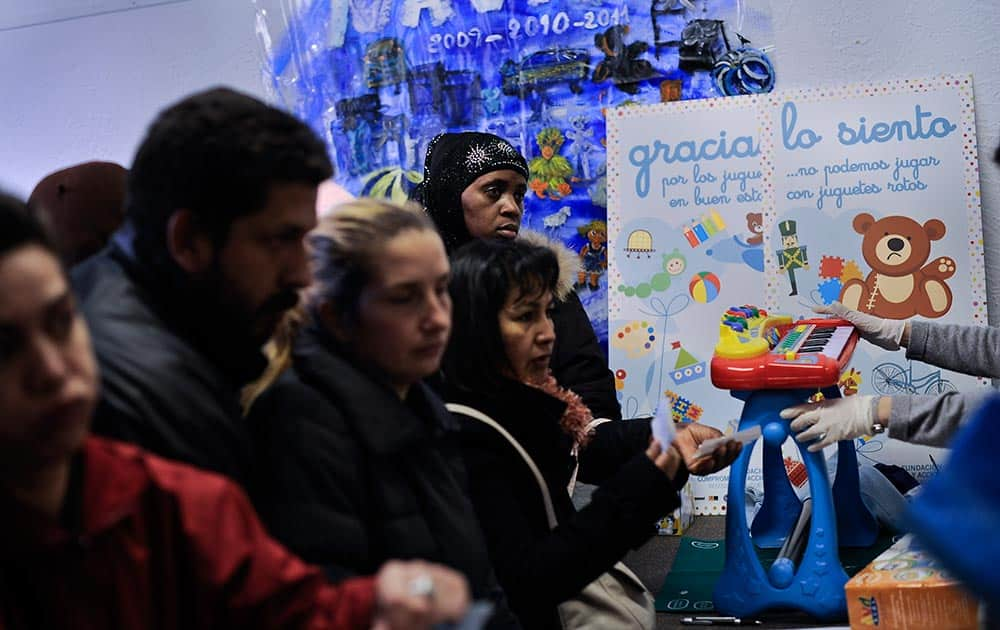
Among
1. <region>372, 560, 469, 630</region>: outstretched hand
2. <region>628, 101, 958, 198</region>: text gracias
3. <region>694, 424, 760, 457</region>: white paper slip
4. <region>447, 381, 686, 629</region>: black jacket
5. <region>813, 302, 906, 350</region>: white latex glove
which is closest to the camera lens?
<region>372, 560, 469, 630</region>: outstretched hand

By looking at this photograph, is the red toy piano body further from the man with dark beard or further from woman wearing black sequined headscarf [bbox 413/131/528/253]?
the man with dark beard

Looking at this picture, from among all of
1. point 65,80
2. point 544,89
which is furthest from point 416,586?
point 65,80

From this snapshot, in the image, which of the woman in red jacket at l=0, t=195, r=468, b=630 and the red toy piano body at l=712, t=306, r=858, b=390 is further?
the red toy piano body at l=712, t=306, r=858, b=390

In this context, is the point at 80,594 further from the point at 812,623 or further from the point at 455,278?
the point at 812,623

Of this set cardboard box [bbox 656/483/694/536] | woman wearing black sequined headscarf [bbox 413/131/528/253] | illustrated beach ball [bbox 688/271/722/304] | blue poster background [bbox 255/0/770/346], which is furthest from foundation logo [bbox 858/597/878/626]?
blue poster background [bbox 255/0/770/346]

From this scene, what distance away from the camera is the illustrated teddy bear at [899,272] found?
3.87m

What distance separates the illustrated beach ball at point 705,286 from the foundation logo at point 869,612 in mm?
2004

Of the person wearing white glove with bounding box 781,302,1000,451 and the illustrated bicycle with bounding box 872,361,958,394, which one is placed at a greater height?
the person wearing white glove with bounding box 781,302,1000,451

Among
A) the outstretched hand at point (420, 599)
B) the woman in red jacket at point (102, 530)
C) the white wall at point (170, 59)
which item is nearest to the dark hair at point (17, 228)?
the woman in red jacket at point (102, 530)

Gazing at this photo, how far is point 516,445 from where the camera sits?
1845 millimetres

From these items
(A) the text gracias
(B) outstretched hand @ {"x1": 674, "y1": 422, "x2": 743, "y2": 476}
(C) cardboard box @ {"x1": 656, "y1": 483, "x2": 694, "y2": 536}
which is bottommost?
(C) cardboard box @ {"x1": 656, "y1": 483, "x2": 694, "y2": 536}

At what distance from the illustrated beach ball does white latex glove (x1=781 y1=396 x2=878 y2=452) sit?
136cm

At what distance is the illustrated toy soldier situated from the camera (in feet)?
13.2

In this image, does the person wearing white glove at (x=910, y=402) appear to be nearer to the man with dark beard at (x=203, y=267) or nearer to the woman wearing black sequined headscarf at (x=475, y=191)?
the woman wearing black sequined headscarf at (x=475, y=191)
